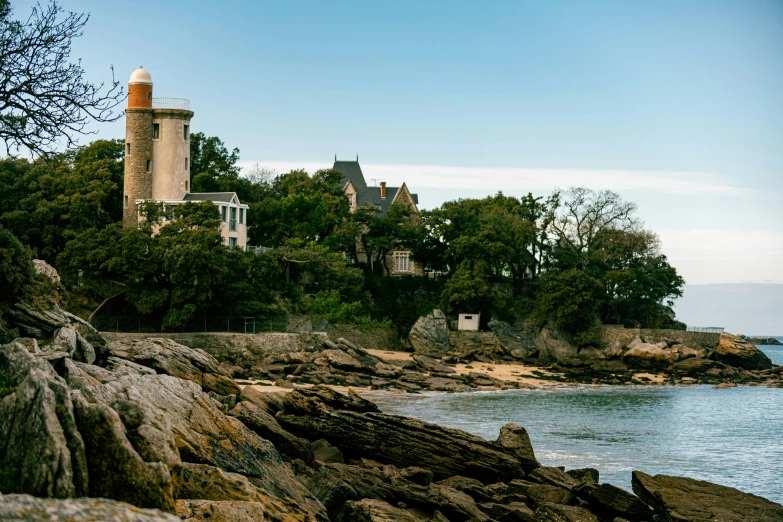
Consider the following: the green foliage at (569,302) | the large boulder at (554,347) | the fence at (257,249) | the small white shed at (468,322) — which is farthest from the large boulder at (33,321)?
the small white shed at (468,322)

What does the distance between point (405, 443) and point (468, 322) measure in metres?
45.6

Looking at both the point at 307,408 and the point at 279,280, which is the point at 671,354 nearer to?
the point at 279,280

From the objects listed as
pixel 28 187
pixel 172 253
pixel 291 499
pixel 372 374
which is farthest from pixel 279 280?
pixel 291 499

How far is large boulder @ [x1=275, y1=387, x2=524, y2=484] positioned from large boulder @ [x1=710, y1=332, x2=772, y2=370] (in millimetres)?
47474

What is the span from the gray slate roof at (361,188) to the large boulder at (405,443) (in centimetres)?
5782

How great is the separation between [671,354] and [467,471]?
4372 cm

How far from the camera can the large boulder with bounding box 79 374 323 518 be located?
37.8 ft

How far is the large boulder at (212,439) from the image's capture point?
11.5m

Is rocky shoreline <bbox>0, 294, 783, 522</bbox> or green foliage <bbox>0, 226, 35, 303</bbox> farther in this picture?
green foliage <bbox>0, 226, 35, 303</bbox>

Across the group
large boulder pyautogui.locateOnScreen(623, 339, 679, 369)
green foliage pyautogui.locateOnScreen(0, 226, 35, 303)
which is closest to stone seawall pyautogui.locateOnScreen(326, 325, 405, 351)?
large boulder pyautogui.locateOnScreen(623, 339, 679, 369)

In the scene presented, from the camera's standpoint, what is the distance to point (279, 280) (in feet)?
179

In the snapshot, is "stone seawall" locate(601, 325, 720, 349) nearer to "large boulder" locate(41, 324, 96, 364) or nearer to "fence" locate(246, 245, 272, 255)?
"fence" locate(246, 245, 272, 255)

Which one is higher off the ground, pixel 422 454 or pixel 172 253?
pixel 172 253

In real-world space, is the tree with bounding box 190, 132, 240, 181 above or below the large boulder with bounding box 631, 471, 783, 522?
above
